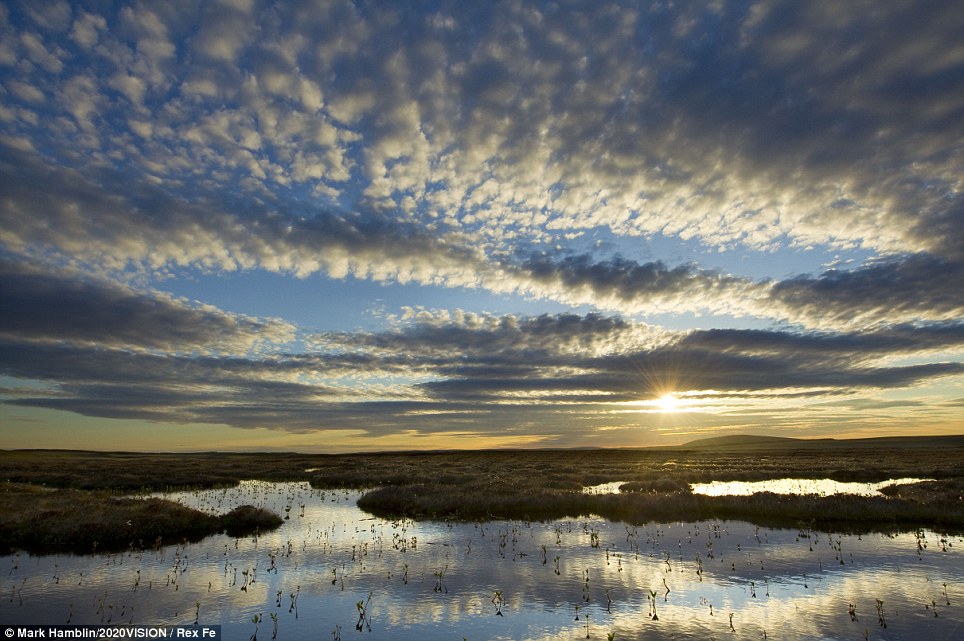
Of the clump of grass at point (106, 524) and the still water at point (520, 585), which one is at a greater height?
the clump of grass at point (106, 524)

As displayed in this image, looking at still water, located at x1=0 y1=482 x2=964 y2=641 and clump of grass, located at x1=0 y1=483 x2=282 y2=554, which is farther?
clump of grass, located at x1=0 y1=483 x2=282 y2=554

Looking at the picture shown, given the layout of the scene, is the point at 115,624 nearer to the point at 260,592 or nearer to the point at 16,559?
the point at 260,592

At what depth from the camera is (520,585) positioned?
17.5 m

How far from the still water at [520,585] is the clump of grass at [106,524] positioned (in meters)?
2.28

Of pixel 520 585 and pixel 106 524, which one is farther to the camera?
pixel 106 524

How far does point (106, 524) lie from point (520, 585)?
21.6m

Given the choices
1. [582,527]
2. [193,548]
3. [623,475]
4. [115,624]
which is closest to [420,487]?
[582,527]

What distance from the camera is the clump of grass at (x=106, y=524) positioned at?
23891mm

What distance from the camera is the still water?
13891 millimetres

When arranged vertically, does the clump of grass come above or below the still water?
above

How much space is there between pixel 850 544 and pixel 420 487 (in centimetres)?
2892

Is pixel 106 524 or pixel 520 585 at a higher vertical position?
pixel 106 524

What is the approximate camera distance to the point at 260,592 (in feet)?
55.4

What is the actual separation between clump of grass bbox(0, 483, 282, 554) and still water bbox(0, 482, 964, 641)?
2.28 m
